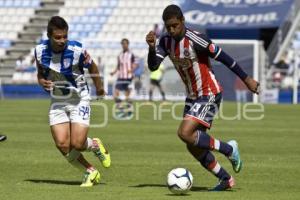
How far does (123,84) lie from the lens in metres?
28.2

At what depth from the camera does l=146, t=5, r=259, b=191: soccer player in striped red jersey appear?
10.4 metres

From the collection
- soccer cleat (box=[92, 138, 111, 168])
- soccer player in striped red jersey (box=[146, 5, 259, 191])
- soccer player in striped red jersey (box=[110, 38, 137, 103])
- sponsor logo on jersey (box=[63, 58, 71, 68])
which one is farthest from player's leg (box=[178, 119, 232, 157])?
soccer player in striped red jersey (box=[110, 38, 137, 103])

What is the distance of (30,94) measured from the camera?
40.7m

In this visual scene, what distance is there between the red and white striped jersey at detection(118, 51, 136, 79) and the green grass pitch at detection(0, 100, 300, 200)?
3.14 meters

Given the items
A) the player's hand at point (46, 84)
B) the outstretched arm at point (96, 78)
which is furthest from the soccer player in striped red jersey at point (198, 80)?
the player's hand at point (46, 84)

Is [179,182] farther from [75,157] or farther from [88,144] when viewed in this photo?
[88,144]

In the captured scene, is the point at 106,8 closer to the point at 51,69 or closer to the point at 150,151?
the point at 150,151

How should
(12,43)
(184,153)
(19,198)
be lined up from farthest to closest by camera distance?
(12,43), (184,153), (19,198)

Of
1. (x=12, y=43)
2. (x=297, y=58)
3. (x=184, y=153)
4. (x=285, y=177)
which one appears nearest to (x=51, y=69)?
(x=285, y=177)

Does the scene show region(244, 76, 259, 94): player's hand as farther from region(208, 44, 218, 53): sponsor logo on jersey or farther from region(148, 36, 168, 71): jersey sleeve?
region(148, 36, 168, 71): jersey sleeve

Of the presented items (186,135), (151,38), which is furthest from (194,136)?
(151,38)

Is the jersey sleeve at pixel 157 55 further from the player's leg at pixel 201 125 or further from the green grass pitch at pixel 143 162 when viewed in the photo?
the green grass pitch at pixel 143 162

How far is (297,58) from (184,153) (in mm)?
23282

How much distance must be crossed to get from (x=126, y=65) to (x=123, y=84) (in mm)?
829
